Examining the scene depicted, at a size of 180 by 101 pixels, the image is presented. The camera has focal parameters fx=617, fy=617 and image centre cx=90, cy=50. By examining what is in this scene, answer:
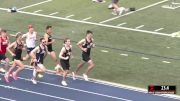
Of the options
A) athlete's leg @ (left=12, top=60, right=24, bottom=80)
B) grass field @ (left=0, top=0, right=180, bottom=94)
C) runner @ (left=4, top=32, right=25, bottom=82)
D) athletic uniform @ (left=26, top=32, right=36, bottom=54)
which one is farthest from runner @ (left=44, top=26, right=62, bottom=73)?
athlete's leg @ (left=12, top=60, right=24, bottom=80)

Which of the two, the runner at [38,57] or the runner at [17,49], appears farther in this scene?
the runner at [17,49]

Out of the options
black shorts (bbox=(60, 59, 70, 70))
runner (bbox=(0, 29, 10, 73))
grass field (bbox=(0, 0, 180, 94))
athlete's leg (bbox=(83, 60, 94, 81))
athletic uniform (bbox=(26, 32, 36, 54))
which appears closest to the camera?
black shorts (bbox=(60, 59, 70, 70))

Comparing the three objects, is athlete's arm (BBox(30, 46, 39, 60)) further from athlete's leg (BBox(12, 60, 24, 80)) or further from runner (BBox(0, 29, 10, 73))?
runner (BBox(0, 29, 10, 73))

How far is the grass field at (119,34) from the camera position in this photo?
25.1m

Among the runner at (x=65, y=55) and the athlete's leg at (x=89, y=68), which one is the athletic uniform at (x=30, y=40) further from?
the athlete's leg at (x=89, y=68)

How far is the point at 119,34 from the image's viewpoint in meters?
30.4

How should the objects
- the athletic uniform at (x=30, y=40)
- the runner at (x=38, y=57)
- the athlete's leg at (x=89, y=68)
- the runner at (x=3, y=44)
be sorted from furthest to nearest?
the athletic uniform at (x=30, y=40)
the runner at (x=3, y=44)
the athlete's leg at (x=89, y=68)
the runner at (x=38, y=57)

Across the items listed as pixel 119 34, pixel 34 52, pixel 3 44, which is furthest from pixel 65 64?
pixel 119 34

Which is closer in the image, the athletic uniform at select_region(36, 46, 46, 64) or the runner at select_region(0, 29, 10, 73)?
the athletic uniform at select_region(36, 46, 46, 64)

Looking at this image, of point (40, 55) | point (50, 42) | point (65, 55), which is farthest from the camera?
point (50, 42)

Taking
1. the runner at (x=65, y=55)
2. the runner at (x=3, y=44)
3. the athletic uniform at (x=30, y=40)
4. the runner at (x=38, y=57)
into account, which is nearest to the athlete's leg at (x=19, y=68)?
the runner at (x=38, y=57)

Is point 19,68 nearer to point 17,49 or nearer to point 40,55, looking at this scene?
point 17,49

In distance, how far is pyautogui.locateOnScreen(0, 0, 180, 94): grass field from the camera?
82.2 ft

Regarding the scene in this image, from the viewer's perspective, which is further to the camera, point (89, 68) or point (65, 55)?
point (89, 68)
